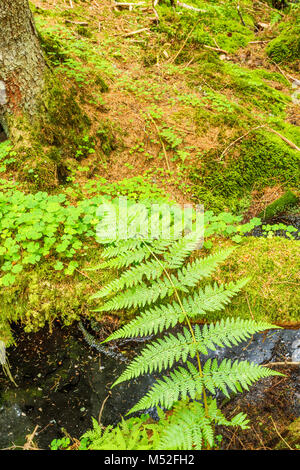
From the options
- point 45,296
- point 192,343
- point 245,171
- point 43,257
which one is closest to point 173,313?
point 192,343

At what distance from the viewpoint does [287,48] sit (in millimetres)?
6090

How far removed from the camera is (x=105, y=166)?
3709 mm

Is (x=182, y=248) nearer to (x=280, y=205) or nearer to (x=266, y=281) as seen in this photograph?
(x=266, y=281)

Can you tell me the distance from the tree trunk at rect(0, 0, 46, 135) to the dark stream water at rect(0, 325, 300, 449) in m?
2.61

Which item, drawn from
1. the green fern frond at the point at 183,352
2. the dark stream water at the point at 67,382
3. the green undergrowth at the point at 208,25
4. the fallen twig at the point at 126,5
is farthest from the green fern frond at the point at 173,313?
the fallen twig at the point at 126,5

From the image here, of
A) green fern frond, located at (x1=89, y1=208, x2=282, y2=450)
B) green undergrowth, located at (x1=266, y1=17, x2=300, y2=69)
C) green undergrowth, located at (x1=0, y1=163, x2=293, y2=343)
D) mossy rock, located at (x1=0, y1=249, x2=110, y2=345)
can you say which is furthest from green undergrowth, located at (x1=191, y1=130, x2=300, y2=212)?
green undergrowth, located at (x1=266, y1=17, x2=300, y2=69)

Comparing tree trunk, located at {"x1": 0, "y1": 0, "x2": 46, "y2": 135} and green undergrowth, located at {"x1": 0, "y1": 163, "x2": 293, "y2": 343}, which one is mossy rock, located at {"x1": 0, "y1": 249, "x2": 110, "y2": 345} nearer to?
green undergrowth, located at {"x1": 0, "y1": 163, "x2": 293, "y2": 343}

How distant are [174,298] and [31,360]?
168 cm

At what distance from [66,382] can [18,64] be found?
3.60 m

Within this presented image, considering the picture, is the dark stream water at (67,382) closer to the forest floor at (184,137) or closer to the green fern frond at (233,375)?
the forest floor at (184,137)

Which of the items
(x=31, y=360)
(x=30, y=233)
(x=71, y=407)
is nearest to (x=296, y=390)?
(x=71, y=407)

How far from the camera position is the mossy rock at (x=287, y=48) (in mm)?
6070

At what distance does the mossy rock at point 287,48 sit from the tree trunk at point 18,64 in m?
5.53

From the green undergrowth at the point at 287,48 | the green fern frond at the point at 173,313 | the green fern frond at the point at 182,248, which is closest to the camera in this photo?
the green fern frond at the point at 173,313
